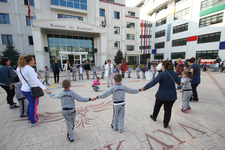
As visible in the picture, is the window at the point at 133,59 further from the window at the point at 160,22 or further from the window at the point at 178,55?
the window at the point at 160,22

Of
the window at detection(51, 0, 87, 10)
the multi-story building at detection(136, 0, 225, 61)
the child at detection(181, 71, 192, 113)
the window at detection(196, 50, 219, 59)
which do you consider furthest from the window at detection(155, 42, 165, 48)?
the child at detection(181, 71, 192, 113)

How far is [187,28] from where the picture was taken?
973 inches

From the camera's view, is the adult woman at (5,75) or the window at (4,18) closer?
the adult woman at (5,75)

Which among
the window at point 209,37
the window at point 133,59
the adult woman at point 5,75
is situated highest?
the window at point 209,37

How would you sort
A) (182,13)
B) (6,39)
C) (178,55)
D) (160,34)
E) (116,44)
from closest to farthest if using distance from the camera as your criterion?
(6,39) < (116,44) < (182,13) < (178,55) < (160,34)

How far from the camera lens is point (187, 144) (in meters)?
2.32

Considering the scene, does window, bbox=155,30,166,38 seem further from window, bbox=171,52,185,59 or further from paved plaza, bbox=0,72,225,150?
paved plaza, bbox=0,72,225,150

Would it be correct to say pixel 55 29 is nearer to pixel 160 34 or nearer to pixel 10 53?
pixel 10 53

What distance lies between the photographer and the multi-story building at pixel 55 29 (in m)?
15.2

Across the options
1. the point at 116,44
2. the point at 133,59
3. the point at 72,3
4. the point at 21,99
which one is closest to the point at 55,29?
the point at 72,3

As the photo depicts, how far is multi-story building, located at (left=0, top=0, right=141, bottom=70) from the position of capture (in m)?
15.2

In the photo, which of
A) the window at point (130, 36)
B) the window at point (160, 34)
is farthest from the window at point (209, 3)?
the window at point (130, 36)

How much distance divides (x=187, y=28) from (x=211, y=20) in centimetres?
450

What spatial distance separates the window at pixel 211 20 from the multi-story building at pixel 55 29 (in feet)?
64.5
